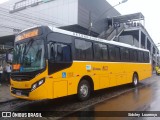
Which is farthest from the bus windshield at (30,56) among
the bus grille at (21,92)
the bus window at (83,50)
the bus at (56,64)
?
the bus window at (83,50)

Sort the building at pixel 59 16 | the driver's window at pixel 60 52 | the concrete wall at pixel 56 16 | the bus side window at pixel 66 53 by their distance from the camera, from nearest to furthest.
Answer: the driver's window at pixel 60 52
the bus side window at pixel 66 53
the concrete wall at pixel 56 16
the building at pixel 59 16

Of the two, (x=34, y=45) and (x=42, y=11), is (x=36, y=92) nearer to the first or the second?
(x=34, y=45)

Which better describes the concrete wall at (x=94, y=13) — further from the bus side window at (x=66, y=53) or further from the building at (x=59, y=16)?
the bus side window at (x=66, y=53)

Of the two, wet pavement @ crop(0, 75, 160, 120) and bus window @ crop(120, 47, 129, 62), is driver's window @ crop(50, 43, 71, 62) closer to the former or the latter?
wet pavement @ crop(0, 75, 160, 120)

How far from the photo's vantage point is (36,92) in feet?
25.8

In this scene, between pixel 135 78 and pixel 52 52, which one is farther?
pixel 135 78

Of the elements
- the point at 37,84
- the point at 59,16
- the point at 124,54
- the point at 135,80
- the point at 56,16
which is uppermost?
the point at 56,16

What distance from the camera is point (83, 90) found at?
1016 cm

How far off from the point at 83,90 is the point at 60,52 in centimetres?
235

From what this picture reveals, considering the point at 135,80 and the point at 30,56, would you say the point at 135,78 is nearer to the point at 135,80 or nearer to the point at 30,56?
the point at 135,80

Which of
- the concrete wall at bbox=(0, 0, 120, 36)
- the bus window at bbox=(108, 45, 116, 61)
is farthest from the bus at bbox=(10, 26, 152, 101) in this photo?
the concrete wall at bbox=(0, 0, 120, 36)

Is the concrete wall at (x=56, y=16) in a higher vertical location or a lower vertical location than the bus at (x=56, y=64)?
higher

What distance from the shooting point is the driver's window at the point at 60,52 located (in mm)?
8492

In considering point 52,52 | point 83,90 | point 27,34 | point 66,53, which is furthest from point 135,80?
point 27,34
